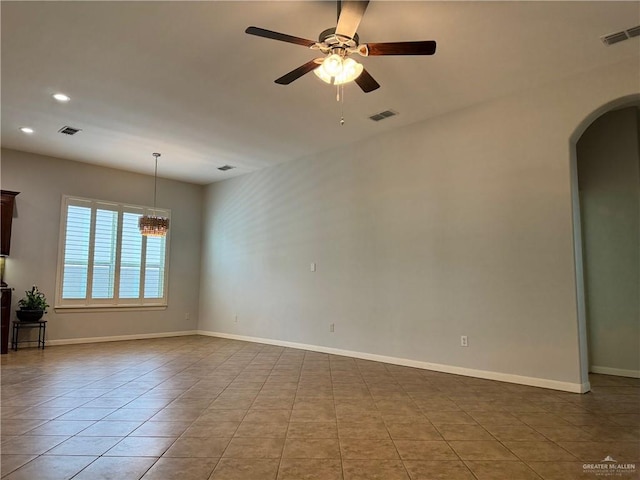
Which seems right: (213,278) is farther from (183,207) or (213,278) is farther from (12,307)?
(12,307)

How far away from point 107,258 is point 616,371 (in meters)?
7.92

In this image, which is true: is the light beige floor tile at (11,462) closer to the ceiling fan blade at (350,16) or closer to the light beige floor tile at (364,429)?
the light beige floor tile at (364,429)

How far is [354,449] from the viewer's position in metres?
2.50

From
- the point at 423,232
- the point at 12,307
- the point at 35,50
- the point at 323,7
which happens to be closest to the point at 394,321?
the point at 423,232

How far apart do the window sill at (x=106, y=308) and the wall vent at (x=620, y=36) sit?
7.80 metres

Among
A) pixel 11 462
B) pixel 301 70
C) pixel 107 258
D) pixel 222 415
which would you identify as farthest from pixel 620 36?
pixel 107 258

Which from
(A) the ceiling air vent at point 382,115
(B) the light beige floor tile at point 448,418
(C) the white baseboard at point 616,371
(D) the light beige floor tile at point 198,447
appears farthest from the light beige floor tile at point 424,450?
(A) the ceiling air vent at point 382,115

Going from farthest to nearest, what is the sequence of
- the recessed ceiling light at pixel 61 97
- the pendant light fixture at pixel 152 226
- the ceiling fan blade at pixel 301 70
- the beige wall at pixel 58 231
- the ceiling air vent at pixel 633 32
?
the pendant light fixture at pixel 152 226, the beige wall at pixel 58 231, the recessed ceiling light at pixel 61 97, the ceiling air vent at pixel 633 32, the ceiling fan blade at pixel 301 70

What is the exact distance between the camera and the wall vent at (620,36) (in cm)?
330

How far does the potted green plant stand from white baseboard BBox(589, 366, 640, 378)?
25.8 ft

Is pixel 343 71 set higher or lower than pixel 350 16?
lower

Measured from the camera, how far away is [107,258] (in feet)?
23.7

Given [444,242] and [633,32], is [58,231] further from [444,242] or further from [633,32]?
[633,32]

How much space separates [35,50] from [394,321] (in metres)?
4.85
